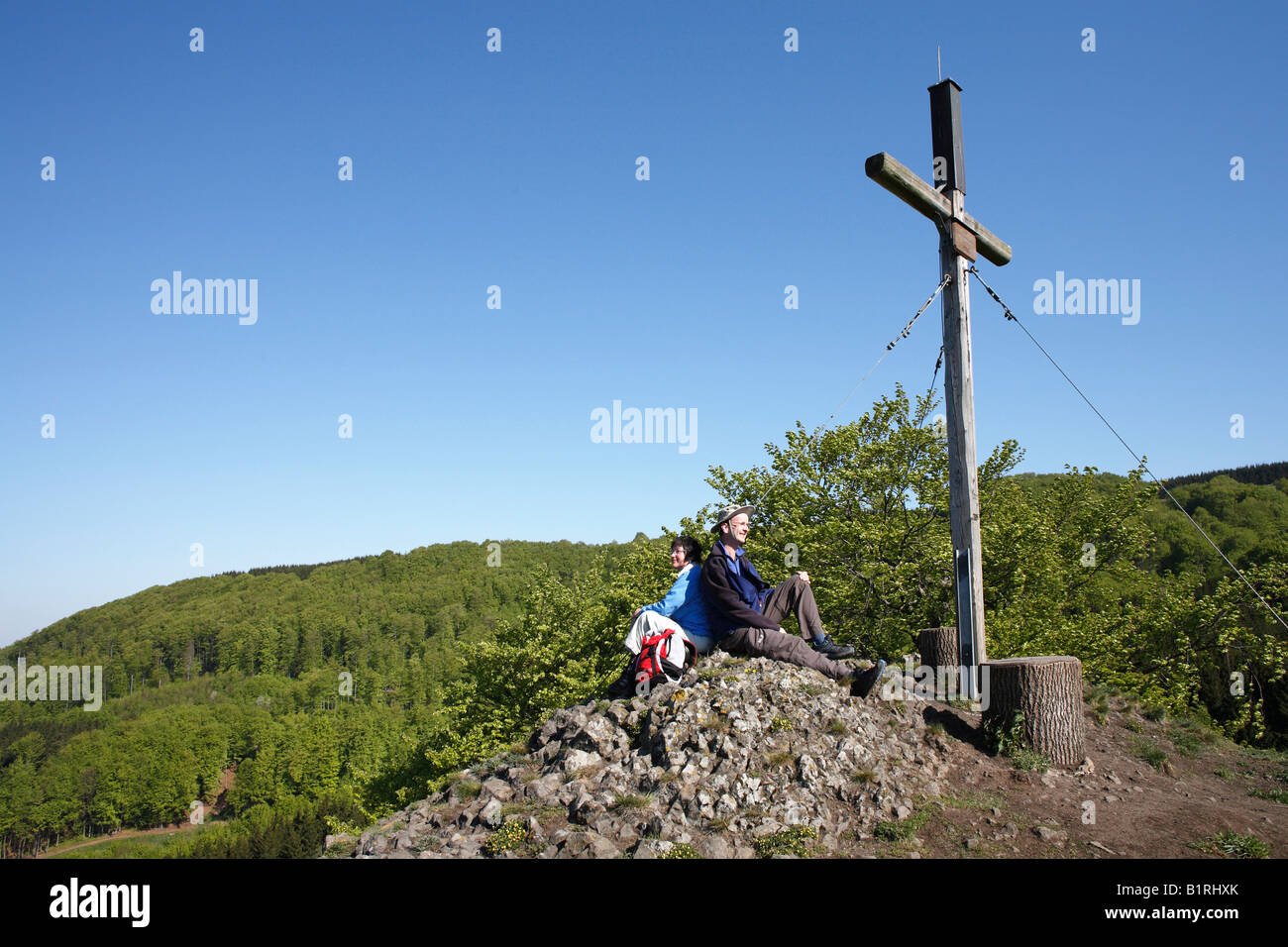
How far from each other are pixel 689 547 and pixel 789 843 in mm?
3850

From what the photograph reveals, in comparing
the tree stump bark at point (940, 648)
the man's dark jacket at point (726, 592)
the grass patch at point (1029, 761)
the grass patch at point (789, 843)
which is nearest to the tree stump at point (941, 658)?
the tree stump bark at point (940, 648)

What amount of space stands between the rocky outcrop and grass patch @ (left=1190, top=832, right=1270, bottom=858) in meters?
1.91

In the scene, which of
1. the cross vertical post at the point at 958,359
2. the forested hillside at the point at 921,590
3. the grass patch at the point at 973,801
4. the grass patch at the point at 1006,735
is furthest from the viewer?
the forested hillside at the point at 921,590

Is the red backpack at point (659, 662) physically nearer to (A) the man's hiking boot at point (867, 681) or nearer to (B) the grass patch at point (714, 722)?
(B) the grass patch at point (714, 722)

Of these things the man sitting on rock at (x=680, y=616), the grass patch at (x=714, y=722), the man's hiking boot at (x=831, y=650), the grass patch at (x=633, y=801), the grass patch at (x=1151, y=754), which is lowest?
the grass patch at (x=1151, y=754)

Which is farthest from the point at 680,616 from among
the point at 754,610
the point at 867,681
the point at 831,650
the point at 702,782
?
the point at 702,782

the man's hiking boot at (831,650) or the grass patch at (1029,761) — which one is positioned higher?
the man's hiking boot at (831,650)

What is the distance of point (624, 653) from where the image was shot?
2536cm

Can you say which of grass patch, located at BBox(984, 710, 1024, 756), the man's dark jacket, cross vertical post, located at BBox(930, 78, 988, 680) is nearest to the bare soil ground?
grass patch, located at BBox(984, 710, 1024, 756)

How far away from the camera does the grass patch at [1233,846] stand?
542 cm

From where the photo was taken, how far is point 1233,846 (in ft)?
18.2
